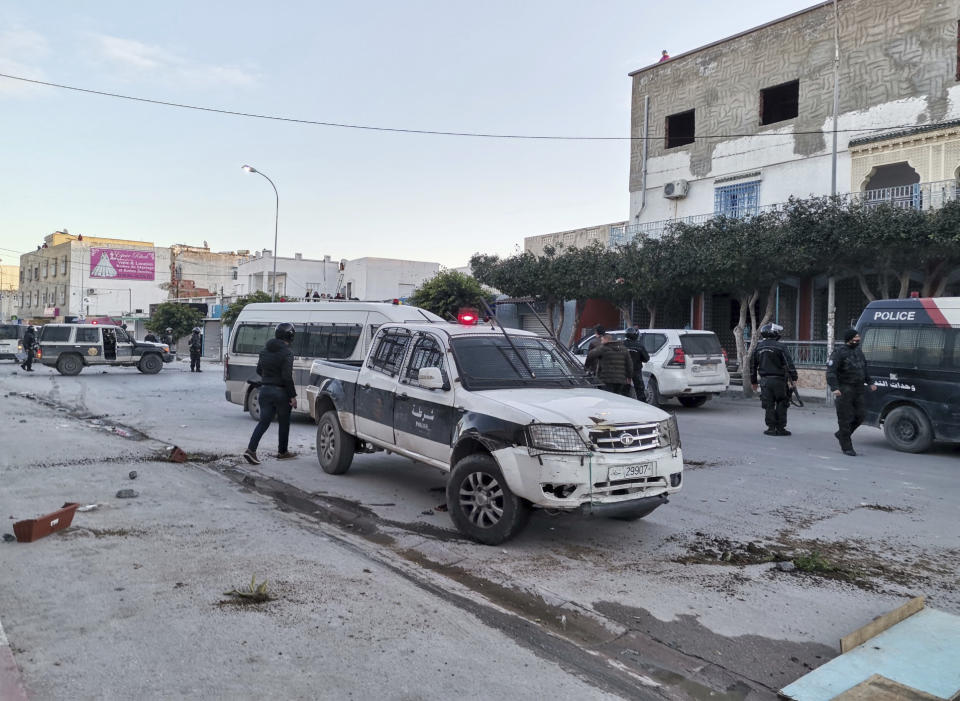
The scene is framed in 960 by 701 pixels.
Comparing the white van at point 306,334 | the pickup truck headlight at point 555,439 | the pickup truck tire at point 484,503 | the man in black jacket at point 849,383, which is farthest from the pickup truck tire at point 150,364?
the pickup truck headlight at point 555,439

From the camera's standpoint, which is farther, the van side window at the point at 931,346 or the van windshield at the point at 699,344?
the van windshield at the point at 699,344

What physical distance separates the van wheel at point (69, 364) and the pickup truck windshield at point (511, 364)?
23.7 meters

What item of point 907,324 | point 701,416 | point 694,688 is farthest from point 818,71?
point 694,688

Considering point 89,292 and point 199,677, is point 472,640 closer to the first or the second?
point 199,677

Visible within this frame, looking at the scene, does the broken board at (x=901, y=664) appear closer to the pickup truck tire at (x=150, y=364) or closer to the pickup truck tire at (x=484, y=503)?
the pickup truck tire at (x=484, y=503)

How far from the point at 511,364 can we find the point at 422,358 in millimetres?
906

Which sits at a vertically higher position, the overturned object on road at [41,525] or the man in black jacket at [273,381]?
the man in black jacket at [273,381]

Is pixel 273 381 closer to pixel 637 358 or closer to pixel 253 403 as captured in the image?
pixel 253 403

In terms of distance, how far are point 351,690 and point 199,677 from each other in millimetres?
738

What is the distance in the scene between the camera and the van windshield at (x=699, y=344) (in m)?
15.7

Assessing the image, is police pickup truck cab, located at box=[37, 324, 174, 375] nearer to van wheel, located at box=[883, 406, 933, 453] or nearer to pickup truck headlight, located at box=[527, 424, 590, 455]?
pickup truck headlight, located at box=[527, 424, 590, 455]

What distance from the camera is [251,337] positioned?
1341 cm

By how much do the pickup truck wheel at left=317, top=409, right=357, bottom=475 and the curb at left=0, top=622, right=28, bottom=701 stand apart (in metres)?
4.51

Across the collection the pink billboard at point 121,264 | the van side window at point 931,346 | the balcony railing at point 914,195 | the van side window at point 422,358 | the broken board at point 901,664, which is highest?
the pink billboard at point 121,264
